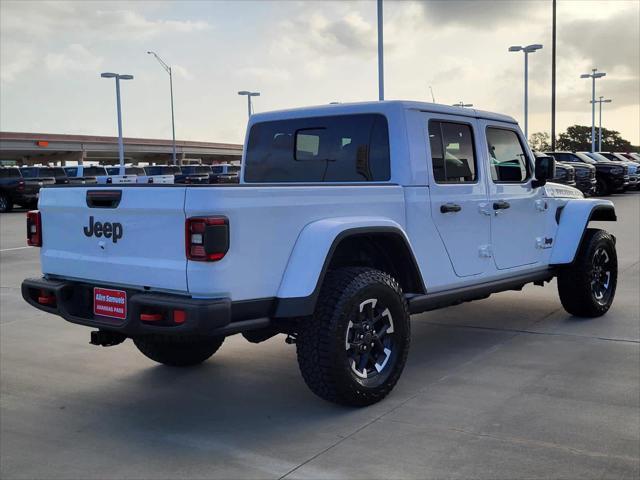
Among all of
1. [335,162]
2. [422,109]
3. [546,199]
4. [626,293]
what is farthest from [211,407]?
[626,293]

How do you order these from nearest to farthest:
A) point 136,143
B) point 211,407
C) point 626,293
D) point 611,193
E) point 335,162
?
point 211,407
point 335,162
point 626,293
point 611,193
point 136,143

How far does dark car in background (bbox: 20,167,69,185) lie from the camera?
1099 inches

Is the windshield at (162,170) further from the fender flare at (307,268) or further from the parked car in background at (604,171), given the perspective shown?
the fender flare at (307,268)

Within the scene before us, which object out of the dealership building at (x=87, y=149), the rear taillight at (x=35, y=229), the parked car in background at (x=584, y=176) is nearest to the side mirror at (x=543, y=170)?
the rear taillight at (x=35, y=229)

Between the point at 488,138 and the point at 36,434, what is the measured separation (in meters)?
4.02

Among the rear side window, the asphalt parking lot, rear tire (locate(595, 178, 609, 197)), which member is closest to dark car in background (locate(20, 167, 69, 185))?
rear tire (locate(595, 178, 609, 197))

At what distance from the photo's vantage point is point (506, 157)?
20.6 feet

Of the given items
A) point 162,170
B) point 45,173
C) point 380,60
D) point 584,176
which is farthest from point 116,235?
point 162,170

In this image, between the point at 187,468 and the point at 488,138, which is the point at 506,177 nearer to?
the point at 488,138

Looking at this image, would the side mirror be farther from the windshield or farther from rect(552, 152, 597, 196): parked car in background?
the windshield

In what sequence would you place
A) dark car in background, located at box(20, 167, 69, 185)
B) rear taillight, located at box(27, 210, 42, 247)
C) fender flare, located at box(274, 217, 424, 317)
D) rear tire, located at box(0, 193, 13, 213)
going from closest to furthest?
fender flare, located at box(274, 217, 424, 317) < rear taillight, located at box(27, 210, 42, 247) < rear tire, located at box(0, 193, 13, 213) < dark car in background, located at box(20, 167, 69, 185)

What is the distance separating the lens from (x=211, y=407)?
185 inches

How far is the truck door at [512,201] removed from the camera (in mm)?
5918

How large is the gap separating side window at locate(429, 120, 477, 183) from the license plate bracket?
7.77ft
